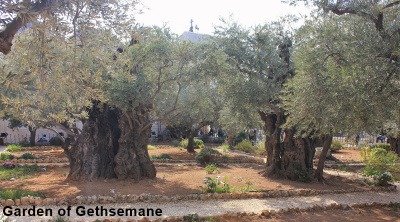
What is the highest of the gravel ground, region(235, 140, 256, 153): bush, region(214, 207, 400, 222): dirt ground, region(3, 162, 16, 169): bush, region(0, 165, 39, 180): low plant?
region(235, 140, 256, 153): bush

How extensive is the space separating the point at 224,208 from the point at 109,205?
2.60m

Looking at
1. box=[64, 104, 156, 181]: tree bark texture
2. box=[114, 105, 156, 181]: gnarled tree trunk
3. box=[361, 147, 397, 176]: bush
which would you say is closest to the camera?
box=[64, 104, 156, 181]: tree bark texture

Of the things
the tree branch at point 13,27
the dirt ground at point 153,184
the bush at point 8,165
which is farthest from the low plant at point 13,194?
the bush at point 8,165

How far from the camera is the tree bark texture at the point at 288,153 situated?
33.3ft

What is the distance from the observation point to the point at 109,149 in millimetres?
9273

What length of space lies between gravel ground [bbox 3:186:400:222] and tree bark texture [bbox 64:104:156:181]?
2.45 metres

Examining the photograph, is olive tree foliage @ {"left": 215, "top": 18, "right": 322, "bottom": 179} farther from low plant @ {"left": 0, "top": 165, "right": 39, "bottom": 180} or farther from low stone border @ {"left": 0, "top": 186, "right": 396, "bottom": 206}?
low plant @ {"left": 0, "top": 165, "right": 39, "bottom": 180}

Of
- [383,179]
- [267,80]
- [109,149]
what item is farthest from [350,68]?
[109,149]

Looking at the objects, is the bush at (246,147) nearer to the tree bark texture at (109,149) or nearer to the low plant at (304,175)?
the low plant at (304,175)

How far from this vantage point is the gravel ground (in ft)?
19.7

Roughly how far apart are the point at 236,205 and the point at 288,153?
13.7 ft

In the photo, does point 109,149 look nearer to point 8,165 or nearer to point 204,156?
point 8,165

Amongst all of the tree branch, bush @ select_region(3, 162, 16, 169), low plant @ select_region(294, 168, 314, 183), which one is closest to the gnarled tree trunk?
the tree branch

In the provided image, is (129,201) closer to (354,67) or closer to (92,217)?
(92,217)
